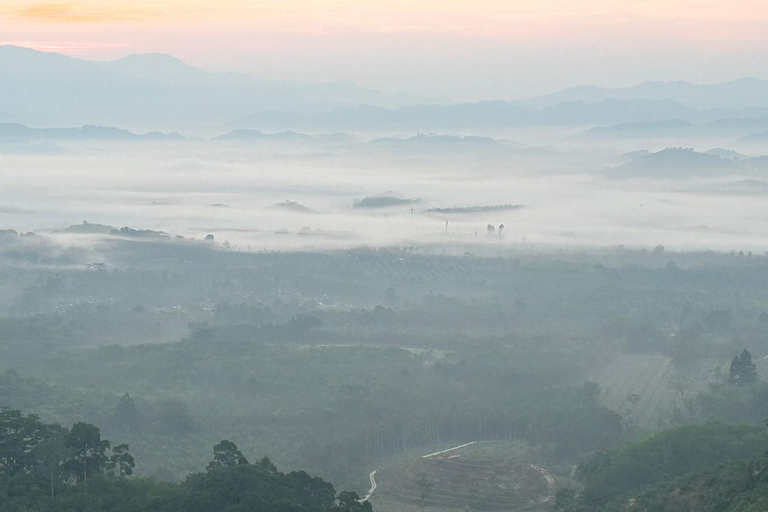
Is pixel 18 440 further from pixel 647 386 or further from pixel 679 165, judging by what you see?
pixel 679 165

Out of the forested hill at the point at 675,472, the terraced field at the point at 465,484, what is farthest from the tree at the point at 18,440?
the forested hill at the point at 675,472

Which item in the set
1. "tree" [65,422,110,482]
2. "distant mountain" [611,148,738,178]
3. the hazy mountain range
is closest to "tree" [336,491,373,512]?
"tree" [65,422,110,482]

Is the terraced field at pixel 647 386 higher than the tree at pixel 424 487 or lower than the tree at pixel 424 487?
higher

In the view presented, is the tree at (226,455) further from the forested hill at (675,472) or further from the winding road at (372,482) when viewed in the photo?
the forested hill at (675,472)

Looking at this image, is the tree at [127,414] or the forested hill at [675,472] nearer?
the forested hill at [675,472]

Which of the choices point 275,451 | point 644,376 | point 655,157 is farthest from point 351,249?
point 655,157

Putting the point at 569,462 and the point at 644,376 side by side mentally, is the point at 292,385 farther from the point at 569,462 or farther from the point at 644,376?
the point at 644,376

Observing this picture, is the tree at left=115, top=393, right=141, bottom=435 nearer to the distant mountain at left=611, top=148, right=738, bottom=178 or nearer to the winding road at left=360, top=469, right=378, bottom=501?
the winding road at left=360, top=469, right=378, bottom=501

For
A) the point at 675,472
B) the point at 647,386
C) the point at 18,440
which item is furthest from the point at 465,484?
the point at 647,386
